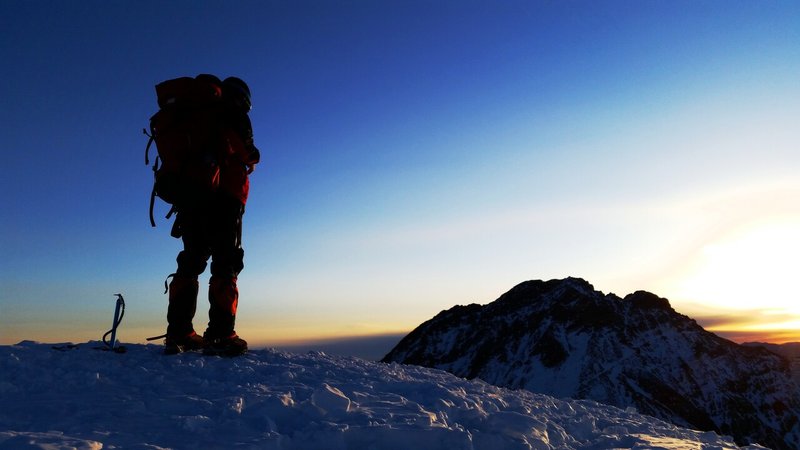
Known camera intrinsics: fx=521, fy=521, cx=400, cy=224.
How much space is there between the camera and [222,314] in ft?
25.9

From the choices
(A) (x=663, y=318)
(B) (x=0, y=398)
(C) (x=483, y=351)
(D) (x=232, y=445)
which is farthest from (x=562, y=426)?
(A) (x=663, y=318)

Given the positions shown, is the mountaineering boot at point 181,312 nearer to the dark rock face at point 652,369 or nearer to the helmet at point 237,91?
the helmet at point 237,91

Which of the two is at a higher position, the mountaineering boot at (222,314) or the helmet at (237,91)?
the helmet at (237,91)

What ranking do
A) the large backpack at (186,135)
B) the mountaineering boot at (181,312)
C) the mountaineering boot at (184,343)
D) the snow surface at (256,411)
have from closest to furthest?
the snow surface at (256,411) < the large backpack at (186,135) < the mountaineering boot at (184,343) < the mountaineering boot at (181,312)

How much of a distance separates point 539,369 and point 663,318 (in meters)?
58.6

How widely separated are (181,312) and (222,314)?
58cm

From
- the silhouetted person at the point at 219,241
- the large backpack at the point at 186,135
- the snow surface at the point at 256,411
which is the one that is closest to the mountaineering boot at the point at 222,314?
Answer: the silhouetted person at the point at 219,241

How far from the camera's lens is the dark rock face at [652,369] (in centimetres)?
15250

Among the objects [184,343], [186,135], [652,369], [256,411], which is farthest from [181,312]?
[652,369]

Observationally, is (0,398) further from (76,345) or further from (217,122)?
(217,122)

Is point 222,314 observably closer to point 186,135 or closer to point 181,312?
point 181,312

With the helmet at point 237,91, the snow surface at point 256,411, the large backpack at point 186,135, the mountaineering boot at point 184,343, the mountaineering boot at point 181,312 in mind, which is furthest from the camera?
the helmet at point 237,91

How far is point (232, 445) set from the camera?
407cm

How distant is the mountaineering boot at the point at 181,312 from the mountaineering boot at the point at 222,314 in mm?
214
